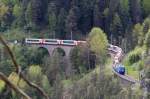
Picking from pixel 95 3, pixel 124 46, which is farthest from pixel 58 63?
pixel 95 3

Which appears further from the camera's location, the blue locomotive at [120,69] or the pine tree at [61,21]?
the pine tree at [61,21]

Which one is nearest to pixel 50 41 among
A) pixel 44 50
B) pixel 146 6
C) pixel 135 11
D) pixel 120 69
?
pixel 44 50

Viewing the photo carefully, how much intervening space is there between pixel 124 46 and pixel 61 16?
3656mm

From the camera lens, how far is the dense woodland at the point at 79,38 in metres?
14.8

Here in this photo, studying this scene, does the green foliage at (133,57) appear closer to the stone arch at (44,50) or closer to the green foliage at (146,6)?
the stone arch at (44,50)

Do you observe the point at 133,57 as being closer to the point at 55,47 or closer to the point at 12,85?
the point at 55,47

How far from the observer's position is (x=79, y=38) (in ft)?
71.5

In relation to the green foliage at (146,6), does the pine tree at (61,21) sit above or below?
below

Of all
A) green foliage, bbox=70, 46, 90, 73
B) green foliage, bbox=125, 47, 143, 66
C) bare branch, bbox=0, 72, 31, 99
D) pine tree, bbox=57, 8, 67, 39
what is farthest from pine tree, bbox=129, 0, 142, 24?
bare branch, bbox=0, 72, 31, 99

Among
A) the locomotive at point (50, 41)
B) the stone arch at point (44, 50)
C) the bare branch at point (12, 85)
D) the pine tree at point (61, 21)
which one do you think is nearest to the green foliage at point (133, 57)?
the locomotive at point (50, 41)

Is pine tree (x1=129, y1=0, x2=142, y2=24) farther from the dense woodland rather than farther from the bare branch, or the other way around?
the bare branch

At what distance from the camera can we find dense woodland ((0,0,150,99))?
1482 centimetres

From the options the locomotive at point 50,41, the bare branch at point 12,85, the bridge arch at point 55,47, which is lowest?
the bridge arch at point 55,47

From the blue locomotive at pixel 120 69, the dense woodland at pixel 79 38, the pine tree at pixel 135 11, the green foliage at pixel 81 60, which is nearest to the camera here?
the dense woodland at pixel 79 38
